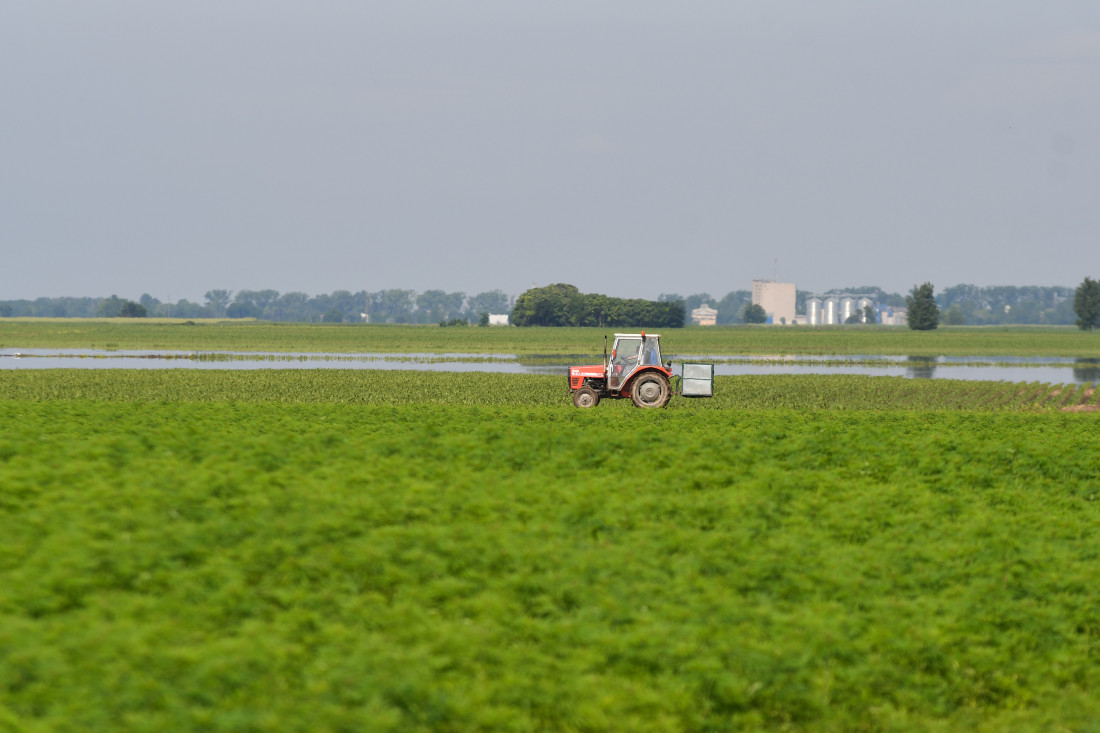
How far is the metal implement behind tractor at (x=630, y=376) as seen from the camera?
33.8 m

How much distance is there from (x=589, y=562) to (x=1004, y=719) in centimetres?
586

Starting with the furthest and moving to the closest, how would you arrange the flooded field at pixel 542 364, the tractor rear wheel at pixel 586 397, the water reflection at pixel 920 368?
the flooded field at pixel 542 364
the water reflection at pixel 920 368
the tractor rear wheel at pixel 586 397

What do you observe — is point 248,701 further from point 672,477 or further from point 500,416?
point 500,416

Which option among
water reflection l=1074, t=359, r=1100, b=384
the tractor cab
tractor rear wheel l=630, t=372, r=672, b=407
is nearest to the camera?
tractor rear wheel l=630, t=372, r=672, b=407

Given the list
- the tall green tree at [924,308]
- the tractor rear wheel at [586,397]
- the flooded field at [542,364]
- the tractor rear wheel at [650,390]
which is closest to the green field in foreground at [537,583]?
the tractor rear wheel at [650,390]

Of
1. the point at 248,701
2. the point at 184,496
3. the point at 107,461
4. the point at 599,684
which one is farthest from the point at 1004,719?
the point at 107,461

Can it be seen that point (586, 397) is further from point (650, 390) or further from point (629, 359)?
point (650, 390)

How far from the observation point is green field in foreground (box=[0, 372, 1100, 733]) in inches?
416

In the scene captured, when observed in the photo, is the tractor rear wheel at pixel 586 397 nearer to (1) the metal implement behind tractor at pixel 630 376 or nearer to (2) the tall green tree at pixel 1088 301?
(1) the metal implement behind tractor at pixel 630 376

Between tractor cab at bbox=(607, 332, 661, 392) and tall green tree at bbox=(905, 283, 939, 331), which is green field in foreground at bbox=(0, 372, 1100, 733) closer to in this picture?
tractor cab at bbox=(607, 332, 661, 392)

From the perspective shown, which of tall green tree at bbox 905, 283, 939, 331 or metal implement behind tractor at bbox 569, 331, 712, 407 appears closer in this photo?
metal implement behind tractor at bbox 569, 331, 712, 407

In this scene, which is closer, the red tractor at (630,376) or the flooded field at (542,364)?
the red tractor at (630,376)

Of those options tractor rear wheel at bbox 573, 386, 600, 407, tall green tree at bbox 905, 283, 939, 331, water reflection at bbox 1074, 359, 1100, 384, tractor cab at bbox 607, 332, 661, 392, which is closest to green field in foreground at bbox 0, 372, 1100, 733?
tractor cab at bbox 607, 332, 661, 392

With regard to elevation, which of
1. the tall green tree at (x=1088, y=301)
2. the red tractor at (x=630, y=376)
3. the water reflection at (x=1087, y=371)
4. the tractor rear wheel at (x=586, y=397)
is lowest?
the water reflection at (x=1087, y=371)
